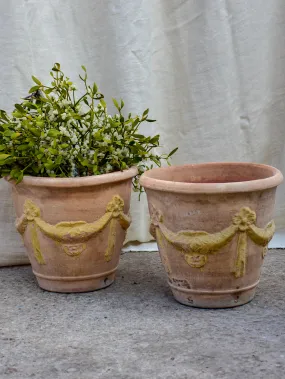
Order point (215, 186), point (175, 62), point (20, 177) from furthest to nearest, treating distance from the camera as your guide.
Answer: point (175, 62) < point (20, 177) < point (215, 186)

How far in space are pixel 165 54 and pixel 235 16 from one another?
27 centimetres

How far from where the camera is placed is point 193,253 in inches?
76.5

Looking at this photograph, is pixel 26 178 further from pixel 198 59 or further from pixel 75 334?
pixel 198 59

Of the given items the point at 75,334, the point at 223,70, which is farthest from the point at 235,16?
the point at 75,334

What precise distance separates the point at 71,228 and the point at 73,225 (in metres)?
0.01

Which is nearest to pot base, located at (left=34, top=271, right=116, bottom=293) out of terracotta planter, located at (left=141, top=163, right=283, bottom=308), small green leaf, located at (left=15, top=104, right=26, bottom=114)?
terracotta planter, located at (left=141, top=163, right=283, bottom=308)

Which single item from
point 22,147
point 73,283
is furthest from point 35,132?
point 73,283

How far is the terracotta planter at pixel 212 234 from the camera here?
1893 mm

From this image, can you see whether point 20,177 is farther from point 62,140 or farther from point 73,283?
point 73,283

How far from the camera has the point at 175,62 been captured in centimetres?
250

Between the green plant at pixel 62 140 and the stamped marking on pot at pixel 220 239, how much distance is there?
11.1 inches

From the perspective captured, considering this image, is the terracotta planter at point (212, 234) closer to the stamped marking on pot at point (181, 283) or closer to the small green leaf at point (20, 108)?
the stamped marking on pot at point (181, 283)

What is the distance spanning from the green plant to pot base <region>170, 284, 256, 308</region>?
43 cm

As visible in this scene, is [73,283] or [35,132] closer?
[35,132]
